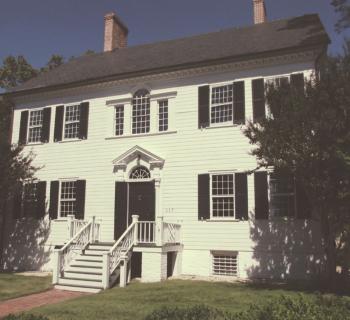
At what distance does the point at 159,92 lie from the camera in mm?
16609

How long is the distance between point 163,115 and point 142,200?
3561mm

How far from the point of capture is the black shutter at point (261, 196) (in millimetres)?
14031

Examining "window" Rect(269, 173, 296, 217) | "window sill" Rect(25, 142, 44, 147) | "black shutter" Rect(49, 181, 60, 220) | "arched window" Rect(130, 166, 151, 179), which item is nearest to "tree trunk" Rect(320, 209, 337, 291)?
"window" Rect(269, 173, 296, 217)

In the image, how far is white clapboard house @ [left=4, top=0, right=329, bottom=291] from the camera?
45.2 ft

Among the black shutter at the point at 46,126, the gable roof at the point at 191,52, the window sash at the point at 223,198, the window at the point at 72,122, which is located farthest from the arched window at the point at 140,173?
the black shutter at the point at 46,126

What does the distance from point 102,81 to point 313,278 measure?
447 inches

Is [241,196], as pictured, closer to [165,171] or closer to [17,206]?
[165,171]

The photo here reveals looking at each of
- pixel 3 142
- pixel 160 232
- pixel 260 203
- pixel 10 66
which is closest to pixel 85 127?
pixel 3 142

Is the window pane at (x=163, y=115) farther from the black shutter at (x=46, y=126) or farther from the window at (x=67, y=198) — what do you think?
the black shutter at (x=46, y=126)

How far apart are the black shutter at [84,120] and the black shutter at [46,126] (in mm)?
1808

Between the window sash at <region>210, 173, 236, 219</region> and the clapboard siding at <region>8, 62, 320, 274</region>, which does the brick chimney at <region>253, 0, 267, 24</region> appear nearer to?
the clapboard siding at <region>8, 62, 320, 274</region>

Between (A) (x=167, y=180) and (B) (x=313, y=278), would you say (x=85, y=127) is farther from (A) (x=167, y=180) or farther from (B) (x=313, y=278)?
(B) (x=313, y=278)

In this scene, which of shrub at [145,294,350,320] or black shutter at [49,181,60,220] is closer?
shrub at [145,294,350,320]

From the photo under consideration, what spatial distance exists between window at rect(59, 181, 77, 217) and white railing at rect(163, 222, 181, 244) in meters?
4.95
